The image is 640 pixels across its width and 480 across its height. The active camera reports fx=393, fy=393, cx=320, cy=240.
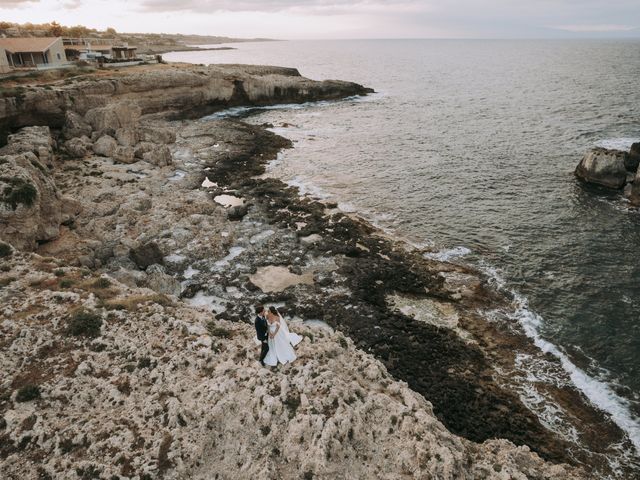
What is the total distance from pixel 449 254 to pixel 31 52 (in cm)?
7644

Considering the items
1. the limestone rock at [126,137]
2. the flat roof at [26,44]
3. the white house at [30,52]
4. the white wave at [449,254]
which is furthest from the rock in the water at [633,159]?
the flat roof at [26,44]

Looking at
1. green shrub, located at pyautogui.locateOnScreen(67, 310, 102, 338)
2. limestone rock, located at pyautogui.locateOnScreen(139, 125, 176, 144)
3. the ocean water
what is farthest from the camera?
limestone rock, located at pyautogui.locateOnScreen(139, 125, 176, 144)

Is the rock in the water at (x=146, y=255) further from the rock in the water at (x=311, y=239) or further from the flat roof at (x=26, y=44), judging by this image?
the flat roof at (x=26, y=44)

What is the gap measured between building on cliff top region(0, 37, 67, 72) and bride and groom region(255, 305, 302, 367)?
73689mm

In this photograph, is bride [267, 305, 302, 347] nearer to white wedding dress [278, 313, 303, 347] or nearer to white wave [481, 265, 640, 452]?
white wedding dress [278, 313, 303, 347]

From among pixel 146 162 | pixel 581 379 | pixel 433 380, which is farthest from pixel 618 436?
pixel 146 162

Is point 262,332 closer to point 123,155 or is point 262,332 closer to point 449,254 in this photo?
point 449,254

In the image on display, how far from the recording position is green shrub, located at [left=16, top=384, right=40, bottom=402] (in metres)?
12.0

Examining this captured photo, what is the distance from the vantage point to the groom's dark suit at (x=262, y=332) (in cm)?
1313

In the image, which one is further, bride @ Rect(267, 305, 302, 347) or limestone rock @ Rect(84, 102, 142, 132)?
limestone rock @ Rect(84, 102, 142, 132)

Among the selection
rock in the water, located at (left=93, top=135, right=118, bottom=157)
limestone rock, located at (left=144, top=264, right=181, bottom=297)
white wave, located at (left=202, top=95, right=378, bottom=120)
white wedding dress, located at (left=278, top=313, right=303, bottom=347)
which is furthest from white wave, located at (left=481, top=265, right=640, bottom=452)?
white wave, located at (left=202, top=95, right=378, bottom=120)

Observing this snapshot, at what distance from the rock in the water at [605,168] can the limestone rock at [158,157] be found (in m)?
45.7

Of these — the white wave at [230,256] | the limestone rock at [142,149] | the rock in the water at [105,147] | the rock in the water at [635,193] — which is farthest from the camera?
the limestone rock at [142,149]

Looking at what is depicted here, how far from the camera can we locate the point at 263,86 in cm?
8400
